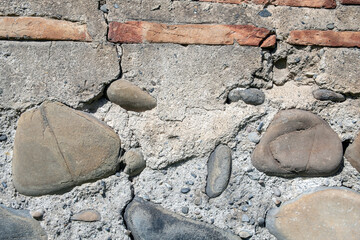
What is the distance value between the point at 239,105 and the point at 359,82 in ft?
1.22

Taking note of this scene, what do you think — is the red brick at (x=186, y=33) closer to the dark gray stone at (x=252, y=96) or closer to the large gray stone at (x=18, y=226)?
the dark gray stone at (x=252, y=96)

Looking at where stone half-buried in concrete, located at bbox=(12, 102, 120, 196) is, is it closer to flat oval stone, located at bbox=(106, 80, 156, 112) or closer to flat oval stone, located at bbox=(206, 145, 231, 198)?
flat oval stone, located at bbox=(106, 80, 156, 112)

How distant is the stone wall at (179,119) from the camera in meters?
0.91

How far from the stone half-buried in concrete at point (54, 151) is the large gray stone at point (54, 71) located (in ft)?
0.13

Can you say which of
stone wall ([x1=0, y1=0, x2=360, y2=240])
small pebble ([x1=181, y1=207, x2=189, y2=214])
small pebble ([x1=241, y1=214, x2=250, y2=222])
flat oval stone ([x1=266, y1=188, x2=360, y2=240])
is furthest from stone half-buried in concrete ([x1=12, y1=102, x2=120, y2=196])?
flat oval stone ([x1=266, y1=188, x2=360, y2=240])

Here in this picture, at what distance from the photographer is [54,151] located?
0.90 m

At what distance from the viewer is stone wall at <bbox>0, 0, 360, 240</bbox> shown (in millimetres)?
907

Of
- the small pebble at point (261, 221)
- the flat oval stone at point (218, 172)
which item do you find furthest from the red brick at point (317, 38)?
the small pebble at point (261, 221)

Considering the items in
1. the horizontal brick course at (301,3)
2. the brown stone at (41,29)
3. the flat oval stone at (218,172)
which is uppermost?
the horizontal brick course at (301,3)

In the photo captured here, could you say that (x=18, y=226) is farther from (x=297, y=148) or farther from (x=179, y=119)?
(x=297, y=148)

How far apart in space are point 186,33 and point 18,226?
0.69 metres

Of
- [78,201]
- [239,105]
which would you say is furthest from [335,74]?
[78,201]

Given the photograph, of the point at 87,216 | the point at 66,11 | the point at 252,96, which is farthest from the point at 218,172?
the point at 66,11

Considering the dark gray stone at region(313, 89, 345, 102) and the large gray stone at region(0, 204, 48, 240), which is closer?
the large gray stone at region(0, 204, 48, 240)
